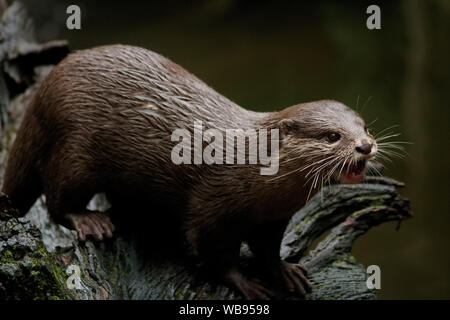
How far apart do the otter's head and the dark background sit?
2.44 metres

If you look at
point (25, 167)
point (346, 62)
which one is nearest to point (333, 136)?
point (25, 167)

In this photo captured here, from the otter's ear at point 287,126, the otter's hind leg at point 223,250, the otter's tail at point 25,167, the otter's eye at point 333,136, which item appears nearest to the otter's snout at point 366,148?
the otter's eye at point 333,136

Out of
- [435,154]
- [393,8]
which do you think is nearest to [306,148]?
[435,154]

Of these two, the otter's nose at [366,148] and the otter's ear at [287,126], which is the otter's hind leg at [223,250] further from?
the otter's nose at [366,148]

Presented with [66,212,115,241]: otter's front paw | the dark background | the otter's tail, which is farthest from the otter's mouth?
the dark background

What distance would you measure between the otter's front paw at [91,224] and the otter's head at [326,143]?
79 centimetres

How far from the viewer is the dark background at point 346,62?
200 inches

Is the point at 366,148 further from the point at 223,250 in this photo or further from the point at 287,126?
the point at 223,250

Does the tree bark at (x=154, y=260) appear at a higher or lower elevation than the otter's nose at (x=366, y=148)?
lower

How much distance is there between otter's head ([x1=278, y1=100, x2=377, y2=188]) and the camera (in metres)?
2.24

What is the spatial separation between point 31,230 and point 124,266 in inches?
23.2

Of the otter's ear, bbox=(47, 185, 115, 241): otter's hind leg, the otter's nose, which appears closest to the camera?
the otter's nose

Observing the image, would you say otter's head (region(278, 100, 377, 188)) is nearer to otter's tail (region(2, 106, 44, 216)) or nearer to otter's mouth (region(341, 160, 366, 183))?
otter's mouth (region(341, 160, 366, 183))
